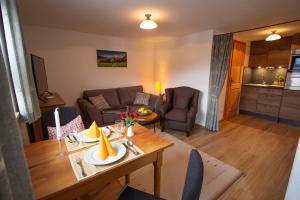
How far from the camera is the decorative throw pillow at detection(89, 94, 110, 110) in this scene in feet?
11.3

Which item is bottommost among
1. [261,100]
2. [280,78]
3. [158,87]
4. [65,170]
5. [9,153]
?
[261,100]

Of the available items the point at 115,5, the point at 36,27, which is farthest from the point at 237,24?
the point at 36,27

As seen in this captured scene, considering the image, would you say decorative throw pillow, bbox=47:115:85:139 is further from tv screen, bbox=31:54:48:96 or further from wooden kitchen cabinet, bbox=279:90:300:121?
wooden kitchen cabinet, bbox=279:90:300:121

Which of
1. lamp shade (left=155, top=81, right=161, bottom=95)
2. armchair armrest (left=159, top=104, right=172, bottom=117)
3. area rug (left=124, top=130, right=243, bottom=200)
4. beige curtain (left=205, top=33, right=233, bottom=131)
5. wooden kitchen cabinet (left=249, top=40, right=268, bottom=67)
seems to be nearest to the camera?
area rug (left=124, top=130, right=243, bottom=200)

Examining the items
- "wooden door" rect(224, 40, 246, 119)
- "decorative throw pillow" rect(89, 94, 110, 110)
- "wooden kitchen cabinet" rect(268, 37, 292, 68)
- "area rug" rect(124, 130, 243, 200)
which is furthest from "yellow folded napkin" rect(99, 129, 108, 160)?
"wooden kitchen cabinet" rect(268, 37, 292, 68)

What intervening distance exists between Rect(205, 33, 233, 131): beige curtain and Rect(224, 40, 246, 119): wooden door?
0.88 meters

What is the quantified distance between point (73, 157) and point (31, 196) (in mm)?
526

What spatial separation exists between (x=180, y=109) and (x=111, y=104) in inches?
69.1

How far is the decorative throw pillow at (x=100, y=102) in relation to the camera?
136 inches

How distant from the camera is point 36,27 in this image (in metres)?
3.02

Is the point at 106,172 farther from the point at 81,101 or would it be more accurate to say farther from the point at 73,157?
the point at 81,101

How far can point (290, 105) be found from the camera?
3736 millimetres

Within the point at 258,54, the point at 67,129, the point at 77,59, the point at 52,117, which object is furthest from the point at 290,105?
the point at 77,59

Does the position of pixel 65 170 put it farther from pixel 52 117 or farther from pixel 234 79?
pixel 234 79
